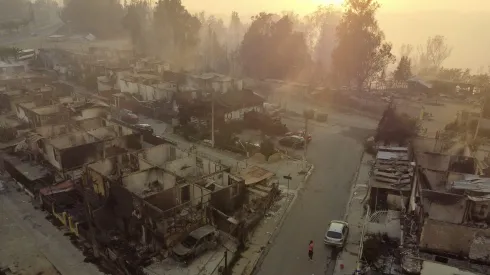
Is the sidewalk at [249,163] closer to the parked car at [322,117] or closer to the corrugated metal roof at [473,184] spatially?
the corrugated metal roof at [473,184]

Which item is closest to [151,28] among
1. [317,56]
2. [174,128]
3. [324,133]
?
[317,56]

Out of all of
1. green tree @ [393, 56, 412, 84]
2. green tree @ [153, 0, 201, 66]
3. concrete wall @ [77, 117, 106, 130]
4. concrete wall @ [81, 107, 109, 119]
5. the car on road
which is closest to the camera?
the car on road

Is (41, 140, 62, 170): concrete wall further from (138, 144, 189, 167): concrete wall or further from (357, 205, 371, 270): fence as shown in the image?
(357, 205, 371, 270): fence

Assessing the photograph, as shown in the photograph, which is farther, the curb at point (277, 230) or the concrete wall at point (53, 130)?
the concrete wall at point (53, 130)

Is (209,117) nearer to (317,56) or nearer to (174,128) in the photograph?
(174,128)

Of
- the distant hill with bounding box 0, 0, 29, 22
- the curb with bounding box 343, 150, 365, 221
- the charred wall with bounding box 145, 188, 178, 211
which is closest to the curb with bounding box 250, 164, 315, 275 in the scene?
the curb with bounding box 343, 150, 365, 221

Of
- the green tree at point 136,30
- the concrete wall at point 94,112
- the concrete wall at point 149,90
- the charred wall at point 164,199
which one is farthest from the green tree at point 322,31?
the charred wall at point 164,199

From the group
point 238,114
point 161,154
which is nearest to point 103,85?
point 238,114
